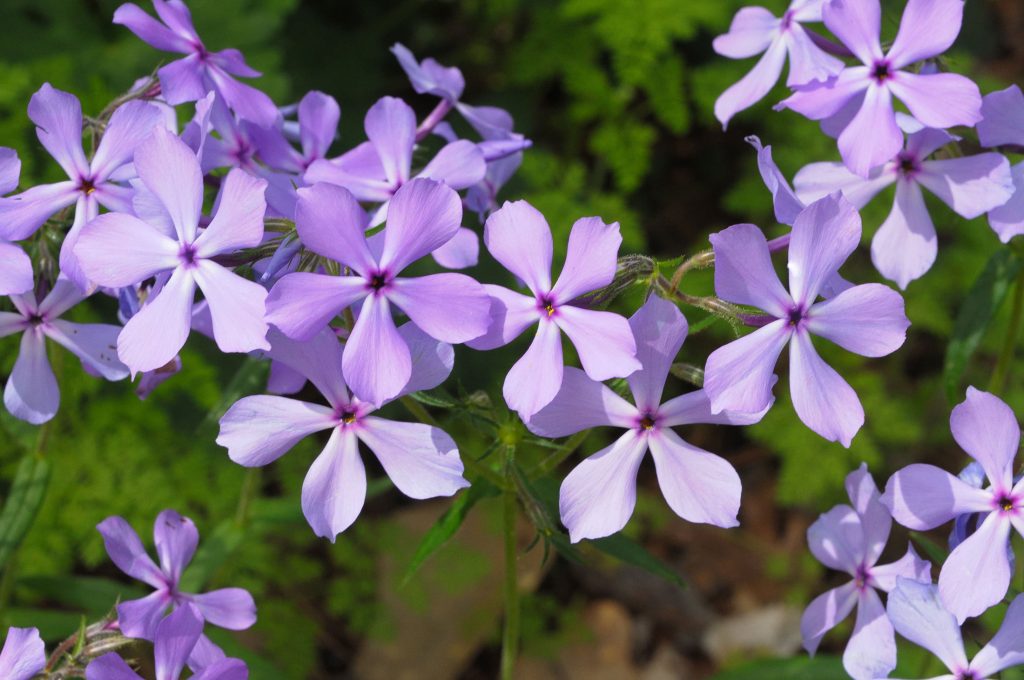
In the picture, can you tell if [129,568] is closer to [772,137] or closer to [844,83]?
[844,83]

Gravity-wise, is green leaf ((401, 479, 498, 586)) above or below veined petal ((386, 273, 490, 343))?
below

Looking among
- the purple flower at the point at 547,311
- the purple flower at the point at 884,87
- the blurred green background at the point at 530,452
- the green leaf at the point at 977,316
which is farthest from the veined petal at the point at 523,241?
the blurred green background at the point at 530,452

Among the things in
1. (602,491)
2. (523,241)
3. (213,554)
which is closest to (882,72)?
(523,241)

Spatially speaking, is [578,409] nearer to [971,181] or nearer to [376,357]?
[376,357]

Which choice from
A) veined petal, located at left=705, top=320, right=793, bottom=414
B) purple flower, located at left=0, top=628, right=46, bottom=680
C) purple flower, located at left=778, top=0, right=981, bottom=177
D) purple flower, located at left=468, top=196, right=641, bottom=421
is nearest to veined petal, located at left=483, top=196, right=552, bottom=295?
purple flower, located at left=468, top=196, right=641, bottom=421

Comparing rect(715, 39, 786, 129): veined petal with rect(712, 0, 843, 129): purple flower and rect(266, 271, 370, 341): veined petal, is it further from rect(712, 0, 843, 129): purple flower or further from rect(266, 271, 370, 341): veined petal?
rect(266, 271, 370, 341): veined petal

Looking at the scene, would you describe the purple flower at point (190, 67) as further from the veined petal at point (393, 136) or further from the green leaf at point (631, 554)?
the green leaf at point (631, 554)
